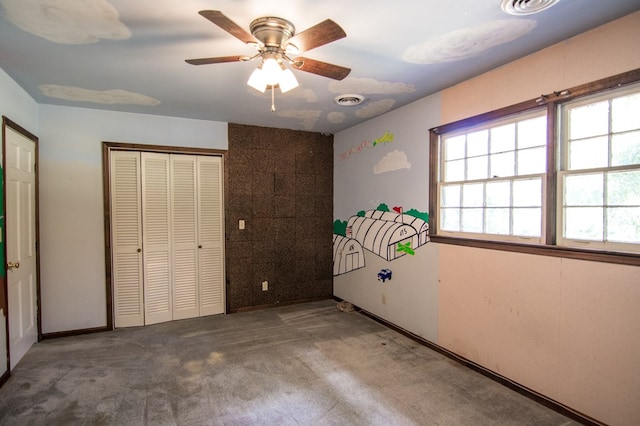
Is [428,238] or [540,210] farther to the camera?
[428,238]

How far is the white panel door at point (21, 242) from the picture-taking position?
2.82 m

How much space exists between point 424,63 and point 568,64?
94 centimetres

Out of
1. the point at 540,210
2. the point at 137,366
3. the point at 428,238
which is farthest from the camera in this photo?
the point at 428,238

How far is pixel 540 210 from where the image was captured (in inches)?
95.3

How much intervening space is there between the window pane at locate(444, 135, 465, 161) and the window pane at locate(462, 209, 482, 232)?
0.54 m

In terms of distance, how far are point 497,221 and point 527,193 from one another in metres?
0.34

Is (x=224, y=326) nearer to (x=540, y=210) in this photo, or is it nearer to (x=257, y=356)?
(x=257, y=356)

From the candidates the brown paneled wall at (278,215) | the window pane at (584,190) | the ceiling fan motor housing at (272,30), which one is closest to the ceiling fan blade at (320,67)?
the ceiling fan motor housing at (272,30)

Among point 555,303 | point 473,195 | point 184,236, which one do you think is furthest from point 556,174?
point 184,236

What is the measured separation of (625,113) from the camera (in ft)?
6.60

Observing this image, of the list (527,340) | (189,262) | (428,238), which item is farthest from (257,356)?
(527,340)

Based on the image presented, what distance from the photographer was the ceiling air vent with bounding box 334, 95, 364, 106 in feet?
10.8

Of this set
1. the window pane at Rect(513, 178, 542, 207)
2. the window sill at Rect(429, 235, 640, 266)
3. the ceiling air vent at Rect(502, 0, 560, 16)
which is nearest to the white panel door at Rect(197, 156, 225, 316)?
the window sill at Rect(429, 235, 640, 266)

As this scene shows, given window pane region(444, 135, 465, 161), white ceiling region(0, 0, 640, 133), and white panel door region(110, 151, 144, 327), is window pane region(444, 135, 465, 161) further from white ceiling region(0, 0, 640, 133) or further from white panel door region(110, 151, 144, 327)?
white panel door region(110, 151, 144, 327)
